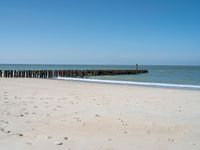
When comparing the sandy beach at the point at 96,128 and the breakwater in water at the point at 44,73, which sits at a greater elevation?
the sandy beach at the point at 96,128

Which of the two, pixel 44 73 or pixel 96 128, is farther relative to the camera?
pixel 44 73

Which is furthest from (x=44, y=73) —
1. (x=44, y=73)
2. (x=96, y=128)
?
(x=96, y=128)

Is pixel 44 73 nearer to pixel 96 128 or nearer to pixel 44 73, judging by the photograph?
pixel 44 73

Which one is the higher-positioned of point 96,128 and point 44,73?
point 96,128

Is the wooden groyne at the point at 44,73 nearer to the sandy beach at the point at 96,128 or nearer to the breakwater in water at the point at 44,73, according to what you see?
the breakwater in water at the point at 44,73

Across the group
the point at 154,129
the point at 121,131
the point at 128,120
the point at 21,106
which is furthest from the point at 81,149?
the point at 21,106

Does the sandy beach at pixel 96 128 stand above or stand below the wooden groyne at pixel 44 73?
above

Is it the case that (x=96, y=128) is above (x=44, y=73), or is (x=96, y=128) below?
above

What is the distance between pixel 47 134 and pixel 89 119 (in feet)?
6.74

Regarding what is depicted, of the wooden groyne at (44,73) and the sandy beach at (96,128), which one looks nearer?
the sandy beach at (96,128)

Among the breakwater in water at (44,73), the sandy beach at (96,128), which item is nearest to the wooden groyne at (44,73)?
the breakwater in water at (44,73)

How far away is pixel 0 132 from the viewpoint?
6.49 meters

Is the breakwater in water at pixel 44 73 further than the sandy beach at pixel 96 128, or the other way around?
the breakwater in water at pixel 44 73

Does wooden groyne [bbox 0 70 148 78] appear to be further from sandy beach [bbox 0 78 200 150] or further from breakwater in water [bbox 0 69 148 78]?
sandy beach [bbox 0 78 200 150]
